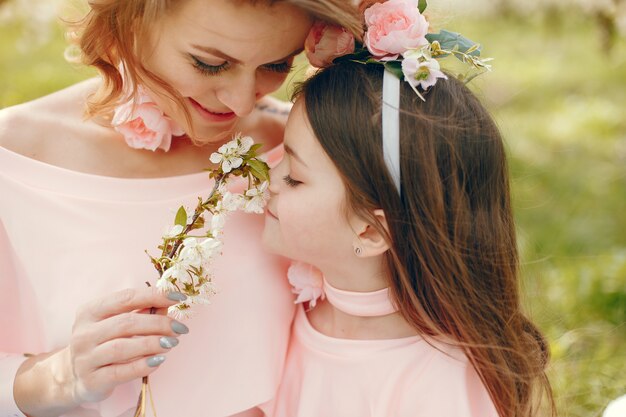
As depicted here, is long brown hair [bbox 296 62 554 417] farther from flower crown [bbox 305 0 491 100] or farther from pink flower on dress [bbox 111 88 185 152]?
pink flower on dress [bbox 111 88 185 152]

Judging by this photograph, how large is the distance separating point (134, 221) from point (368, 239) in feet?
2.40

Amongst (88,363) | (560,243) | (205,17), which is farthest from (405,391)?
(560,243)

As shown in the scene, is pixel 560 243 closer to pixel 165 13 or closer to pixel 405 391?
pixel 405 391

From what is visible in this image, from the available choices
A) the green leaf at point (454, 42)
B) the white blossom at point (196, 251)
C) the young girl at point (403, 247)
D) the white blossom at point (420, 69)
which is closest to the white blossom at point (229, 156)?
the young girl at point (403, 247)

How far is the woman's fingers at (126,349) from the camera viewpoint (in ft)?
7.50

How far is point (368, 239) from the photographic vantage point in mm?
2525

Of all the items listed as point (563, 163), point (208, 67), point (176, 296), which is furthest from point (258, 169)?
point (563, 163)

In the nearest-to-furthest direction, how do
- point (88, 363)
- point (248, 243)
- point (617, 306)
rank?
point (88, 363)
point (248, 243)
point (617, 306)

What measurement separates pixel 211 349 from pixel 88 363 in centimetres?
43

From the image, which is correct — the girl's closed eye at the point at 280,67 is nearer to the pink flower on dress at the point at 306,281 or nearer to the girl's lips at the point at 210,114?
the girl's lips at the point at 210,114

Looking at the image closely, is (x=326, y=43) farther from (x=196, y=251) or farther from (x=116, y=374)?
(x=116, y=374)

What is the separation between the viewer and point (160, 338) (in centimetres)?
232

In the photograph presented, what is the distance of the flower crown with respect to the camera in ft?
7.98

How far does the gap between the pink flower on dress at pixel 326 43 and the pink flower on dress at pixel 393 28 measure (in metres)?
0.09
